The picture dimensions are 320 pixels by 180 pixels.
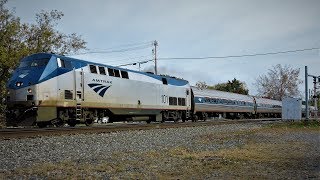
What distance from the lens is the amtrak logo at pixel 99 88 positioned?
2096 centimetres

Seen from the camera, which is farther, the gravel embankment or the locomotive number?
the locomotive number

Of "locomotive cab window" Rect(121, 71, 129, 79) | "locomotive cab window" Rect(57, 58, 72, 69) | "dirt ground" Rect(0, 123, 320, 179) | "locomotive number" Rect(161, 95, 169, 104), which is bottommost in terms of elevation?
"dirt ground" Rect(0, 123, 320, 179)

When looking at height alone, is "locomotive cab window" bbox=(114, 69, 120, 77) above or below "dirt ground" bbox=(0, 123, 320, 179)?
above

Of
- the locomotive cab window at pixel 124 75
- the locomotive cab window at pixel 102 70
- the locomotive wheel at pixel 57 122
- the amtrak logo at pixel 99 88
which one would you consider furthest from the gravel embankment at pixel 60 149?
the locomotive cab window at pixel 124 75

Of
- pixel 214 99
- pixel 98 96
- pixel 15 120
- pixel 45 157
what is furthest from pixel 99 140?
pixel 214 99

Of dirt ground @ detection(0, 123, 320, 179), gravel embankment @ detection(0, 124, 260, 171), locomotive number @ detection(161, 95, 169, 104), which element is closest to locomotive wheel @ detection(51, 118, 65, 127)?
gravel embankment @ detection(0, 124, 260, 171)

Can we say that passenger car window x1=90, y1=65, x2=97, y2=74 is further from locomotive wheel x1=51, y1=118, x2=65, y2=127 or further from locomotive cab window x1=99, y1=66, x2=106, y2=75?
locomotive wheel x1=51, y1=118, x2=65, y2=127

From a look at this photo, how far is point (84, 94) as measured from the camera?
20297 mm

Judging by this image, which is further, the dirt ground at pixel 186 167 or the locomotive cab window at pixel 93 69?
the locomotive cab window at pixel 93 69

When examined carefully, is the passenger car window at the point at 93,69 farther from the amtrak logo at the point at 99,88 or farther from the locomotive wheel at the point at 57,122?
the locomotive wheel at the point at 57,122

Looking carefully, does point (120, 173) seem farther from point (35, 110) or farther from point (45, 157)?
point (35, 110)

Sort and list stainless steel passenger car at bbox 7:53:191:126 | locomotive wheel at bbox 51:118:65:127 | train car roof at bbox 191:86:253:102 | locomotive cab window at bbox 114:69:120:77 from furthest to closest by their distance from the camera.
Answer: train car roof at bbox 191:86:253:102
locomotive cab window at bbox 114:69:120:77
locomotive wheel at bbox 51:118:65:127
stainless steel passenger car at bbox 7:53:191:126

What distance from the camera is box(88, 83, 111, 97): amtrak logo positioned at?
20961 mm

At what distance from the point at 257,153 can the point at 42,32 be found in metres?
35.5
